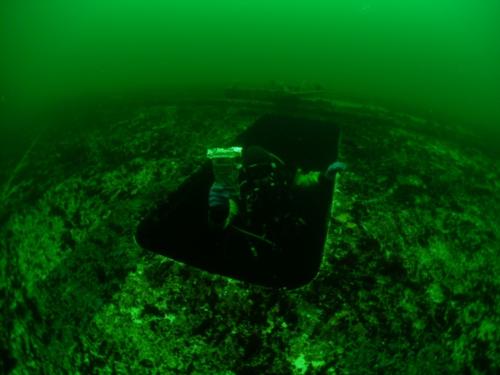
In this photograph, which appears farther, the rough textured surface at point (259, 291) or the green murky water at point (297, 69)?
the green murky water at point (297, 69)

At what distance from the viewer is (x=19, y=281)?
1.73 metres

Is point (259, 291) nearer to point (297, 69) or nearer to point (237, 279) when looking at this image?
point (237, 279)

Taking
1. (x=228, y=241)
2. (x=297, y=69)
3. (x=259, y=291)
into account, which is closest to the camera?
(x=259, y=291)

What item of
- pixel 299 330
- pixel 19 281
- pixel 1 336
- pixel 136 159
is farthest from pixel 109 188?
pixel 299 330

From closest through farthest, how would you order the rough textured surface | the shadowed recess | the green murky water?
1. the rough textured surface
2. the shadowed recess
3. the green murky water

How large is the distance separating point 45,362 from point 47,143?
9.21 feet

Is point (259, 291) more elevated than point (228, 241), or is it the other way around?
point (259, 291)

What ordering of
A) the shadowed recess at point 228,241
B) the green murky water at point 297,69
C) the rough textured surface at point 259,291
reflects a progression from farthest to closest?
the green murky water at point 297,69 → the shadowed recess at point 228,241 → the rough textured surface at point 259,291

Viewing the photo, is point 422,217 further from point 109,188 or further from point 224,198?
point 109,188

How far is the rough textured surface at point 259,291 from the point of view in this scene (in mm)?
1270

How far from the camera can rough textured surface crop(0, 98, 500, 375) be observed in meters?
1.27

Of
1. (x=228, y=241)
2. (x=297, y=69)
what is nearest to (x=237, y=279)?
(x=228, y=241)

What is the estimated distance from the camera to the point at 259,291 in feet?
4.59

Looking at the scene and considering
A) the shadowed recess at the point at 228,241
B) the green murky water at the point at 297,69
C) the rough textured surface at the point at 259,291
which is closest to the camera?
the rough textured surface at the point at 259,291
